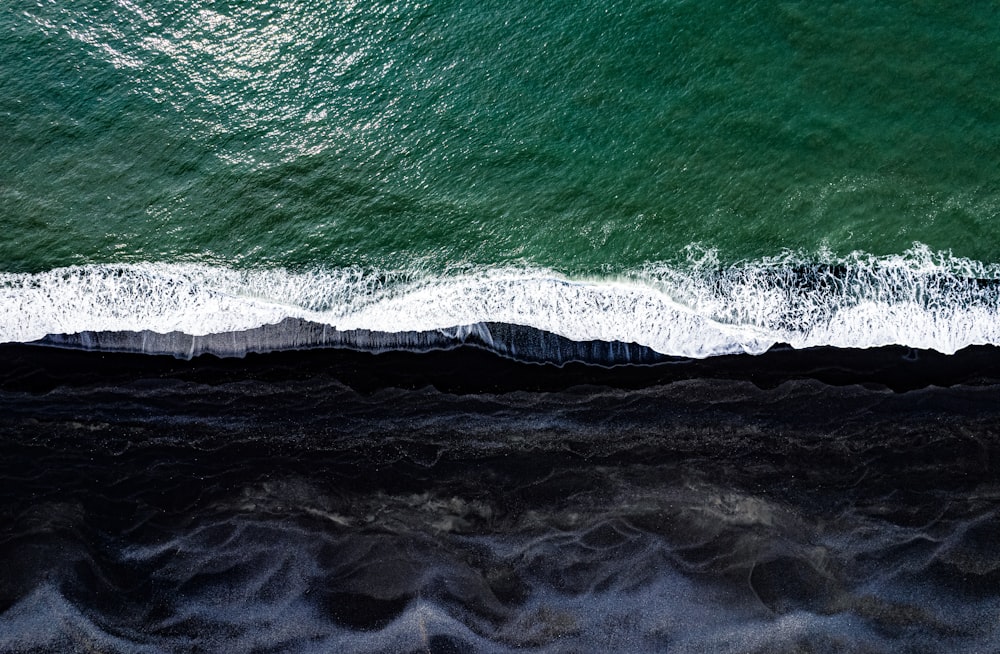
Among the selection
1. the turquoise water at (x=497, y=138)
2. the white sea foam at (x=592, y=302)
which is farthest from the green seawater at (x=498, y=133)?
the white sea foam at (x=592, y=302)

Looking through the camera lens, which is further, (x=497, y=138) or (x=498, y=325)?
(x=497, y=138)

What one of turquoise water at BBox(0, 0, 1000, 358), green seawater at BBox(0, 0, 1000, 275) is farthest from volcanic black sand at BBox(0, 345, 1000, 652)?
green seawater at BBox(0, 0, 1000, 275)

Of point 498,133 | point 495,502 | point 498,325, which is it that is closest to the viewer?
point 495,502

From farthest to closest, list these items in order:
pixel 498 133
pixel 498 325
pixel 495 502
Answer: pixel 498 133 < pixel 498 325 < pixel 495 502

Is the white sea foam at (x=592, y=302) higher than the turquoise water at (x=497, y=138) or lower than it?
Answer: lower

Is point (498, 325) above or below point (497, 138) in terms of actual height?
below

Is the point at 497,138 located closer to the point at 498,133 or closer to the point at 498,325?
the point at 498,133

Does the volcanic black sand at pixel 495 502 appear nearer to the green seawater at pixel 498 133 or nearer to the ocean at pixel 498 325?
the ocean at pixel 498 325

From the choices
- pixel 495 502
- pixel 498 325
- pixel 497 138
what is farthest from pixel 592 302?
pixel 495 502
